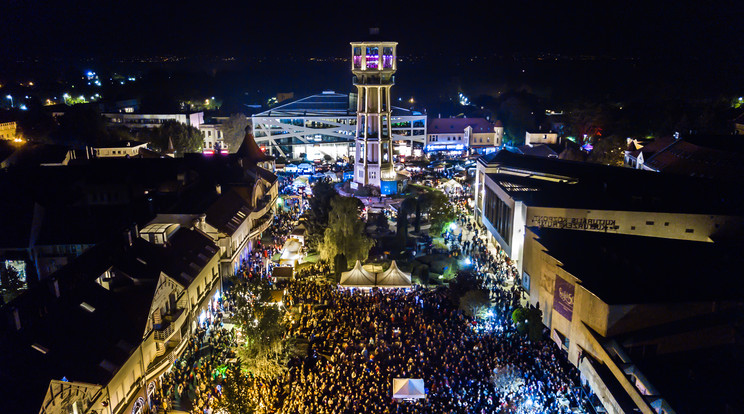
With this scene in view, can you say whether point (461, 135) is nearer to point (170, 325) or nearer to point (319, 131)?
point (319, 131)

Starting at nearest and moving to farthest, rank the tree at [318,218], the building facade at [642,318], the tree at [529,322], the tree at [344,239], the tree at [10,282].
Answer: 1. the building facade at [642,318]
2. the tree at [529,322]
3. the tree at [10,282]
4. the tree at [344,239]
5. the tree at [318,218]

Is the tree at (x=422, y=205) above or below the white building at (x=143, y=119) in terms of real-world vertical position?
below

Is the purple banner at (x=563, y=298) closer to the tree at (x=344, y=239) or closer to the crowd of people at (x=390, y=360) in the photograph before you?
the crowd of people at (x=390, y=360)

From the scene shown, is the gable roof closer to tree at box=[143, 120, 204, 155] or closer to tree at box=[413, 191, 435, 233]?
tree at box=[413, 191, 435, 233]

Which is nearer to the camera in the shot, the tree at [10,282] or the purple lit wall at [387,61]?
the tree at [10,282]

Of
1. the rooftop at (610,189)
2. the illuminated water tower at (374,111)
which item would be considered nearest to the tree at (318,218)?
the rooftop at (610,189)

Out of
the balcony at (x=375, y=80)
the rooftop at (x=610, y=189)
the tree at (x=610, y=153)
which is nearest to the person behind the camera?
the rooftop at (x=610, y=189)

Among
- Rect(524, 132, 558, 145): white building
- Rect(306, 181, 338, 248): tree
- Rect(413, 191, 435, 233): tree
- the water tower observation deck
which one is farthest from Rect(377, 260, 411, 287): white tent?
Rect(524, 132, 558, 145): white building
